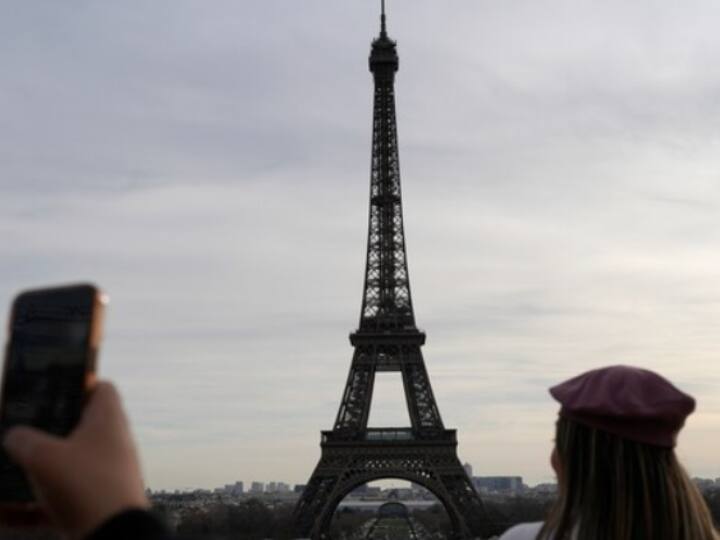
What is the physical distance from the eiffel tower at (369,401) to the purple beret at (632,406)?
4923 cm

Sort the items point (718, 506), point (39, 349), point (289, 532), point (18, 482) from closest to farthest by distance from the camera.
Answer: point (18, 482), point (39, 349), point (289, 532), point (718, 506)

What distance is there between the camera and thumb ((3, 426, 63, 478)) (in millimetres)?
1455

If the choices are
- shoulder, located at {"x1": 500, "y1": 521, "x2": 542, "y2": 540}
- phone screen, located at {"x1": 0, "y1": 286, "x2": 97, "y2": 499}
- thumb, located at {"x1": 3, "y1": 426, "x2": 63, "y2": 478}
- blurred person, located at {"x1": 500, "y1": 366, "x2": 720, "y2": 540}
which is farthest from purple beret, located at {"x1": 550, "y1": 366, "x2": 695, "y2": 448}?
thumb, located at {"x1": 3, "y1": 426, "x2": 63, "y2": 478}

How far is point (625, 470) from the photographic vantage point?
3158mm


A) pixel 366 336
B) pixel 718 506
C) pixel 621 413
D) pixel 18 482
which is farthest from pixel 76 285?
pixel 718 506

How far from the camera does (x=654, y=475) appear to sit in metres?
3.18

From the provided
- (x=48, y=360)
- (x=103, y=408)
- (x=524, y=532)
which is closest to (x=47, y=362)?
(x=48, y=360)

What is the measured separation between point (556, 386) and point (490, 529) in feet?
168

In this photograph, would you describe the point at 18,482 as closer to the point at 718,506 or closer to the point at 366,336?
the point at 366,336

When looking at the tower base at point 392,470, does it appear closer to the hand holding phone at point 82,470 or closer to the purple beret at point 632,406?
the purple beret at point 632,406

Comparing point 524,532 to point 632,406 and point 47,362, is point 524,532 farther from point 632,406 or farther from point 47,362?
point 47,362

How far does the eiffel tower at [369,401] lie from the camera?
5197cm

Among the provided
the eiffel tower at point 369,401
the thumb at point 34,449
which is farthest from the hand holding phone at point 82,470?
the eiffel tower at point 369,401

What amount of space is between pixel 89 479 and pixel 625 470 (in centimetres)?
208
